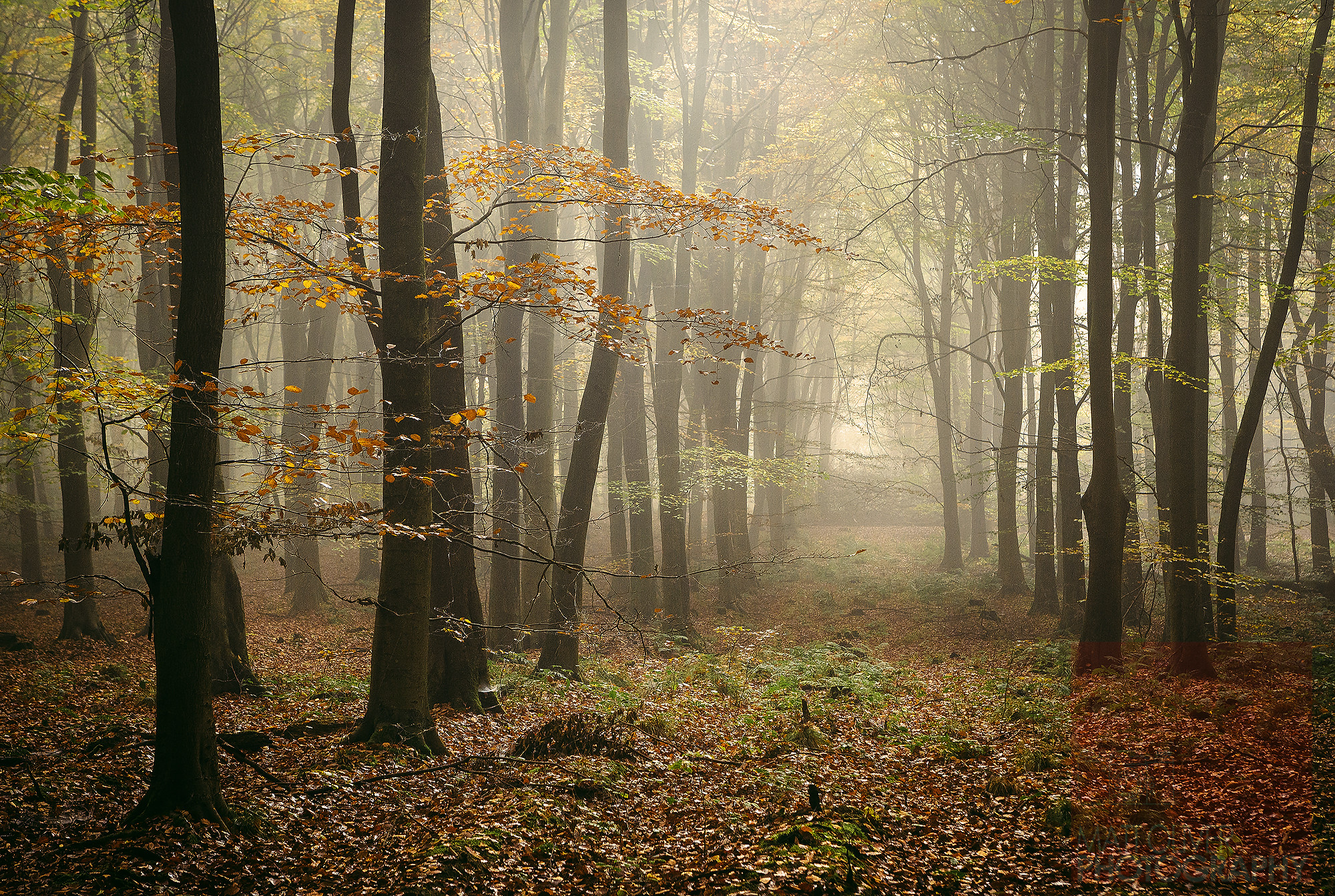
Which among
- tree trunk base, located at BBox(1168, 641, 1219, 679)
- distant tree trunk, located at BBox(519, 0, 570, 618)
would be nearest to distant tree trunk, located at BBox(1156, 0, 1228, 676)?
tree trunk base, located at BBox(1168, 641, 1219, 679)

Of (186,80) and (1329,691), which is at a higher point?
(186,80)

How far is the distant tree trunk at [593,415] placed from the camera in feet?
33.0

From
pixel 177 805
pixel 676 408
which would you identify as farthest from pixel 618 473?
pixel 177 805

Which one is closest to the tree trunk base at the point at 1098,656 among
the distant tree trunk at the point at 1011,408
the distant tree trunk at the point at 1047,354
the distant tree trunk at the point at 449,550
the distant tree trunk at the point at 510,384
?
the distant tree trunk at the point at 1047,354

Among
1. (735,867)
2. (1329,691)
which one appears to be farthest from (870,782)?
(1329,691)

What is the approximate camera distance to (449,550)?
793 cm

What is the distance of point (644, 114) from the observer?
16.5 m

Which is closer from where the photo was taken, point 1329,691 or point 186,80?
point 186,80

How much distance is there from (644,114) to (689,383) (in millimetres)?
7052

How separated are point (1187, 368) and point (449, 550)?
8605 millimetres

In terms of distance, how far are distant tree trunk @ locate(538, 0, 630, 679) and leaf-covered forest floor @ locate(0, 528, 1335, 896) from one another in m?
0.58

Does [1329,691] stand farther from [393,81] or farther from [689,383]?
[689,383]

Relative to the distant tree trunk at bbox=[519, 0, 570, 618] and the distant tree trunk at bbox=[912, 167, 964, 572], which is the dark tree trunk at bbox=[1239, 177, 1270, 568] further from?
the distant tree trunk at bbox=[519, 0, 570, 618]

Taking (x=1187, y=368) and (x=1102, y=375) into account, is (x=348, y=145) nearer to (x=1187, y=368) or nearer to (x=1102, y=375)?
(x=1102, y=375)
